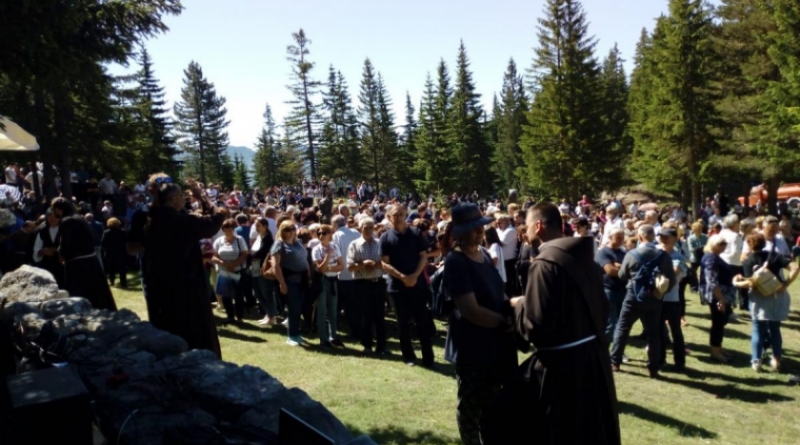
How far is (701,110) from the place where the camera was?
3272 centimetres

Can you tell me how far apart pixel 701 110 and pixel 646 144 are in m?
5.04

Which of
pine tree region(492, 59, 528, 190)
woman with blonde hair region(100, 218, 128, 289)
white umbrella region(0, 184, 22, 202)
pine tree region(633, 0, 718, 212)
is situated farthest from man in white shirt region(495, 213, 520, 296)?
pine tree region(492, 59, 528, 190)

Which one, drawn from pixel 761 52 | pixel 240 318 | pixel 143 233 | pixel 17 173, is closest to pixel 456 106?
pixel 761 52

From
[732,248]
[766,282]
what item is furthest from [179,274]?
[732,248]

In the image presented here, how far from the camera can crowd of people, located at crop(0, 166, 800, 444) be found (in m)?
3.30

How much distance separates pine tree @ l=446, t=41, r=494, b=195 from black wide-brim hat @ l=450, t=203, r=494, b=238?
4899 centimetres

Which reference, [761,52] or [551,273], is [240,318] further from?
[761,52]

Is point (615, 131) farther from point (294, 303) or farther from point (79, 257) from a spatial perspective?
point (79, 257)

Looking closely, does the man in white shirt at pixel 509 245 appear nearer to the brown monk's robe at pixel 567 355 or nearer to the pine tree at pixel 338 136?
the brown monk's robe at pixel 567 355

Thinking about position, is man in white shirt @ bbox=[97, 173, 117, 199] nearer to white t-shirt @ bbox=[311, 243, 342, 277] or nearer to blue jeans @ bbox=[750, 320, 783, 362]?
white t-shirt @ bbox=[311, 243, 342, 277]

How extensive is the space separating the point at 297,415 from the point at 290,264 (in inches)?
189

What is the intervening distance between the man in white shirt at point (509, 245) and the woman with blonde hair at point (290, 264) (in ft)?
12.3

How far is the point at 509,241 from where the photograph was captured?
10.4 meters

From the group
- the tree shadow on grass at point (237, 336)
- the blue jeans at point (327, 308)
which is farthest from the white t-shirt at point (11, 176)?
the blue jeans at point (327, 308)
